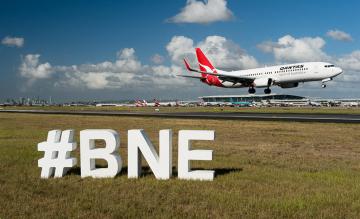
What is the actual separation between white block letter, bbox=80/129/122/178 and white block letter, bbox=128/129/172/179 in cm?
49

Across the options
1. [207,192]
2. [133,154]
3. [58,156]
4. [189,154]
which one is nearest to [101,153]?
[133,154]

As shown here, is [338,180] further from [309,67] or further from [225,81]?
[225,81]

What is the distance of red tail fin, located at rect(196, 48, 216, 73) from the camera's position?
108 metres

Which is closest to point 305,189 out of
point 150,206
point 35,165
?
point 150,206

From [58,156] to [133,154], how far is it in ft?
8.25

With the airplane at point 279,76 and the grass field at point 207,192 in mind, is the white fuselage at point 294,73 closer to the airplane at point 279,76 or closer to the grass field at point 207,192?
the airplane at point 279,76

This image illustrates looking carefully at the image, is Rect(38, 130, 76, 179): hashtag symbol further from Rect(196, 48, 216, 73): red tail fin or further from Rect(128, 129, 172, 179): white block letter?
Rect(196, 48, 216, 73): red tail fin

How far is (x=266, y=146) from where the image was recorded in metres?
24.5

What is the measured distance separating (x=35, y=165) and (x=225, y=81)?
7465cm

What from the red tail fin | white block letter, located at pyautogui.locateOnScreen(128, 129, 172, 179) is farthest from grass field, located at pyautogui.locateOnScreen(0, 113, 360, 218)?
the red tail fin

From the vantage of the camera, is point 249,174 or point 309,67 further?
point 309,67

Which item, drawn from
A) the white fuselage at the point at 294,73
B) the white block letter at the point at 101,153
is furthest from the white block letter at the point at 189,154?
the white fuselage at the point at 294,73

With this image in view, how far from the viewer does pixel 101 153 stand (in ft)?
46.2

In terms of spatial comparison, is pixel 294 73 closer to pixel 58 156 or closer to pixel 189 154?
pixel 189 154
